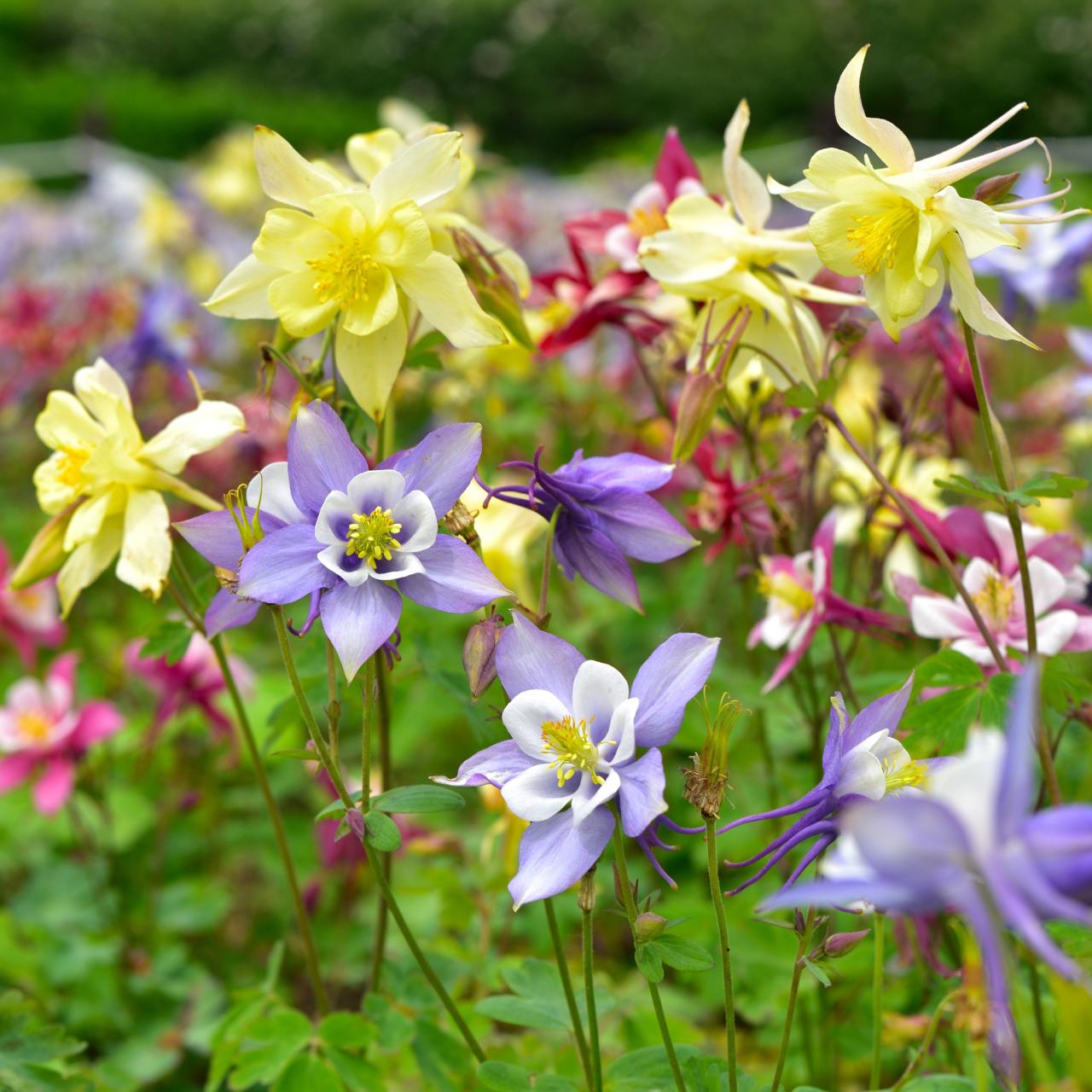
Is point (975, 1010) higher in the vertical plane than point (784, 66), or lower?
higher

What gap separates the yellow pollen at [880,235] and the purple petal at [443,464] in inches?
15.7

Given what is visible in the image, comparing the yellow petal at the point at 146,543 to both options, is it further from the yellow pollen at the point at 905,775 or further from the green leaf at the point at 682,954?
the yellow pollen at the point at 905,775

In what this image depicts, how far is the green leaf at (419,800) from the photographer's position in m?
1.00

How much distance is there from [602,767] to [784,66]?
72.7 ft

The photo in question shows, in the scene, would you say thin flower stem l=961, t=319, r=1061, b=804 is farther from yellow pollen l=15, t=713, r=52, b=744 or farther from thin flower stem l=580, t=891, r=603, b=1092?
yellow pollen l=15, t=713, r=52, b=744

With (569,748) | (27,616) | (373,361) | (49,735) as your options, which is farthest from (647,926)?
(27,616)

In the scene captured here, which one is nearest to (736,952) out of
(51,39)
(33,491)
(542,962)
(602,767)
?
(542,962)

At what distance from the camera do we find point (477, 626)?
38.7 inches

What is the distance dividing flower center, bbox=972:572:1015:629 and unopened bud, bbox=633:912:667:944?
23.1 inches

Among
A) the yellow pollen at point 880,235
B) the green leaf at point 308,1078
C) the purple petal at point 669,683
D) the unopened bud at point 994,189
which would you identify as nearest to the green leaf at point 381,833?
the purple petal at point 669,683

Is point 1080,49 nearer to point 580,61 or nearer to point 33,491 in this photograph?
point 580,61

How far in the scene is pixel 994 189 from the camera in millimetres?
1085

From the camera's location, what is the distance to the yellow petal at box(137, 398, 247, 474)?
1240 millimetres

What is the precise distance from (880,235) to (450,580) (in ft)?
1.65
